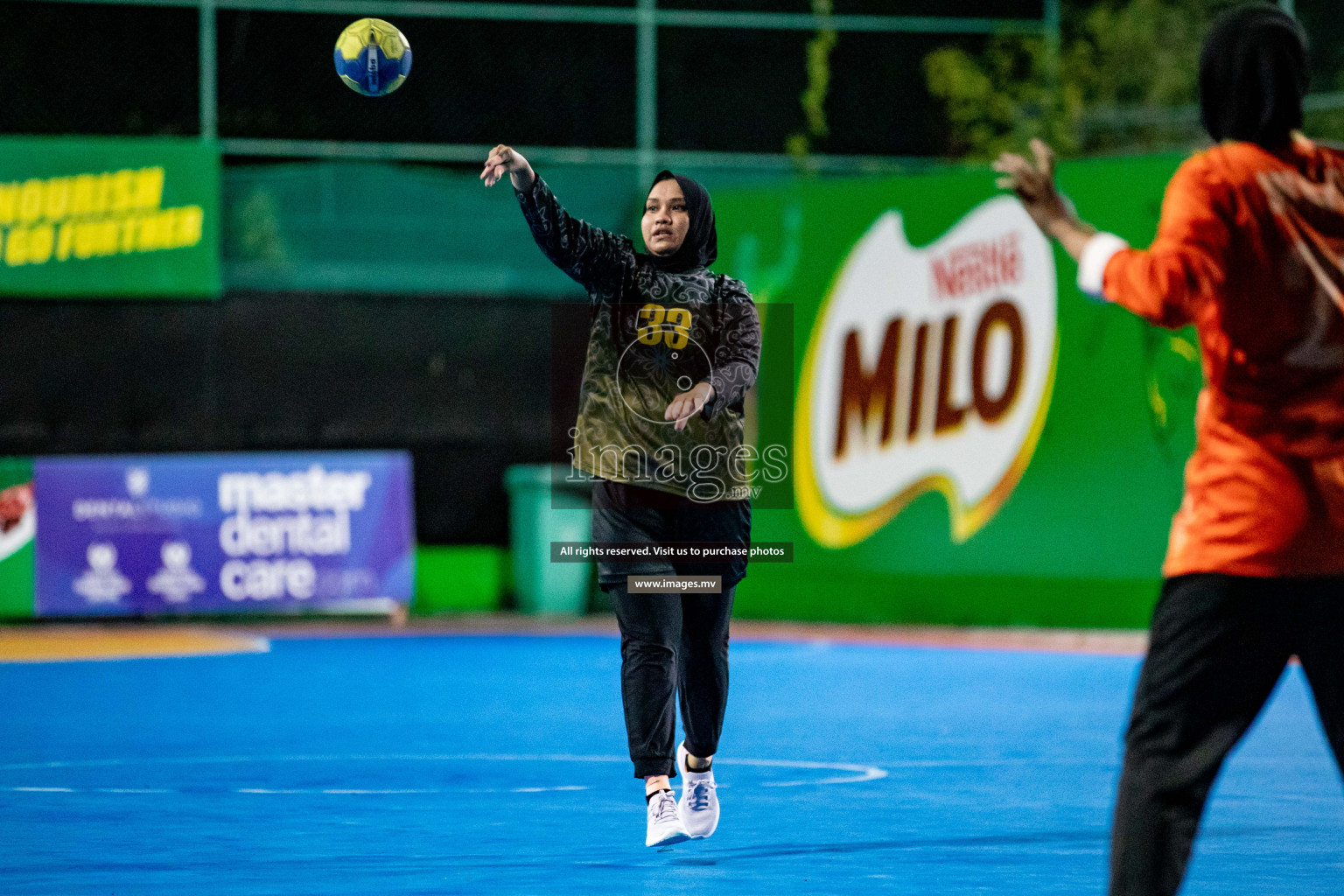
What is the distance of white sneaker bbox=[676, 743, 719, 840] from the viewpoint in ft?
24.6

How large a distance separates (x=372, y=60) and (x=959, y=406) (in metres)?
10.6

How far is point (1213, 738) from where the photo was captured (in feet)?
14.5

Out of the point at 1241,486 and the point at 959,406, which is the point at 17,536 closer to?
the point at 959,406

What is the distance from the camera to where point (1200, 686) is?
173 inches

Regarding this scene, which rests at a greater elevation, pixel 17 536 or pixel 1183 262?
pixel 1183 262

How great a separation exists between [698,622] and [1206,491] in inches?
127

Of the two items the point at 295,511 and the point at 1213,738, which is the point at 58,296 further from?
the point at 1213,738

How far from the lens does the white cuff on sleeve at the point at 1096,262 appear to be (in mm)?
4517

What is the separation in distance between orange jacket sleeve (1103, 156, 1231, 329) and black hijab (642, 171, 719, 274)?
3.23m

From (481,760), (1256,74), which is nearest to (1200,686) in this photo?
(1256,74)

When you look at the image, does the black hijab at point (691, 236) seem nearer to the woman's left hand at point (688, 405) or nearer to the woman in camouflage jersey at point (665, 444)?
the woman in camouflage jersey at point (665, 444)

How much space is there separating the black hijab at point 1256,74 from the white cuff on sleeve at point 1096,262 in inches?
13.3

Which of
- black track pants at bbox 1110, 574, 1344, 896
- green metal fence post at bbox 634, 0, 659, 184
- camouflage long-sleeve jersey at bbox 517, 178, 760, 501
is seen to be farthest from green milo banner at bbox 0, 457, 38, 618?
black track pants at bbox 1110, 574, 1344, 896

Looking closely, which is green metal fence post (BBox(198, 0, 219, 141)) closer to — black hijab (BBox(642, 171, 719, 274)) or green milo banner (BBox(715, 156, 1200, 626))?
green milo banner (BBox(715, 156, 1200, 626))
